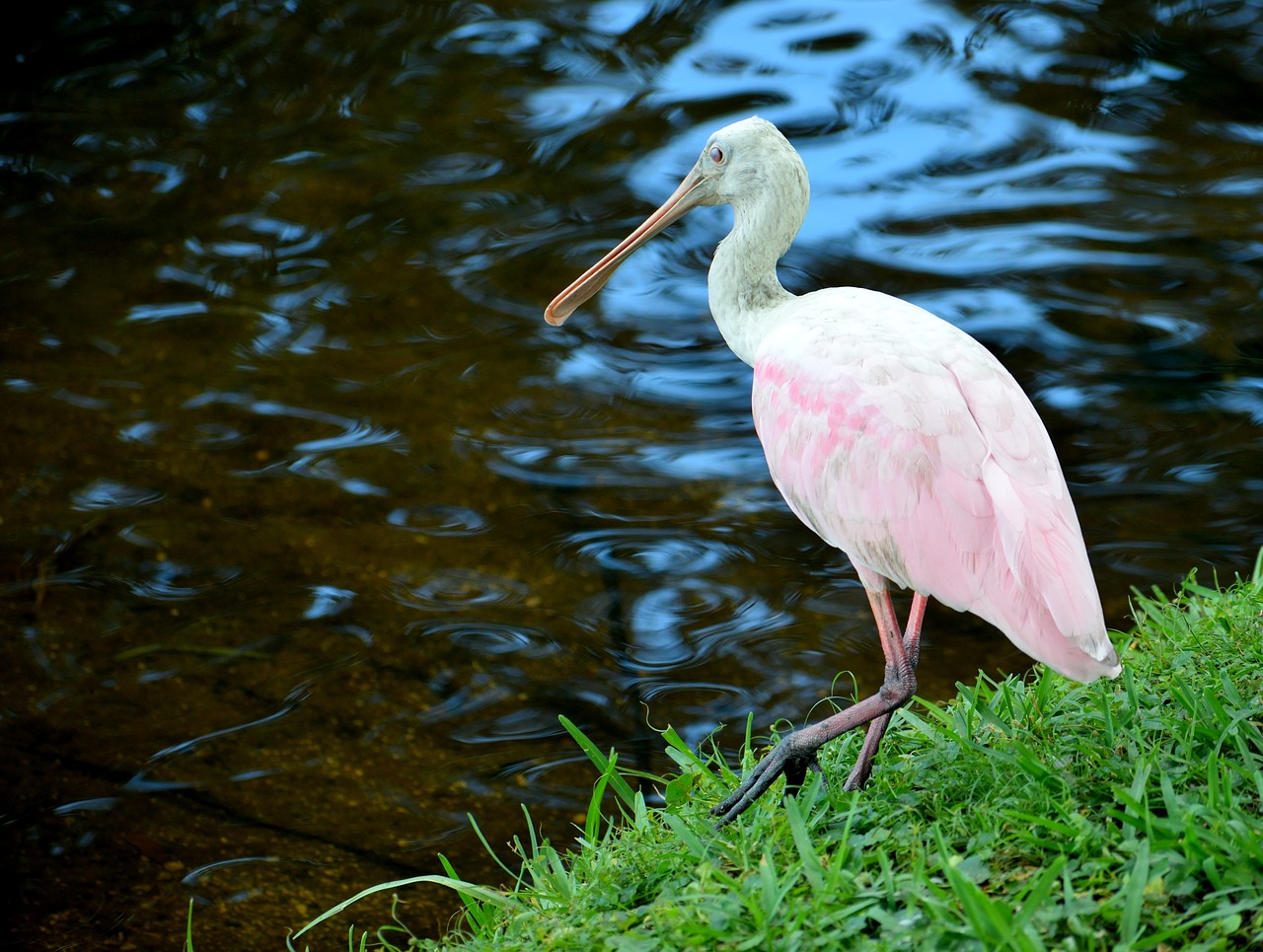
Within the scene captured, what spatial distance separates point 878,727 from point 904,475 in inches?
27.1

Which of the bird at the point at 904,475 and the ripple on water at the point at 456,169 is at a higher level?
the bird at the point at 904,475

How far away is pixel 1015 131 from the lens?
907 cm

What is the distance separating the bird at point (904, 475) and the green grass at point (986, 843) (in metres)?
0.23

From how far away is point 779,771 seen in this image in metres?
3.61

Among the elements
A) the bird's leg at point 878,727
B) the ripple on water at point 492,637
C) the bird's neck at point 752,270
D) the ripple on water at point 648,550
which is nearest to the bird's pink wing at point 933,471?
the bird's leg at point 878,727

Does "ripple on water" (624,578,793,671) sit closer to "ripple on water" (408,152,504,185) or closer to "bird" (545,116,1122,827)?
"bird" (545,116,1122,827)

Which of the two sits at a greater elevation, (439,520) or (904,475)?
(904,475)

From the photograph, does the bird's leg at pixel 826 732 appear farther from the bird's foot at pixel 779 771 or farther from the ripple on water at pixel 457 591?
the ripple on water at pixel 457 591

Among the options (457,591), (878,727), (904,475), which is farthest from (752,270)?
(457,591)

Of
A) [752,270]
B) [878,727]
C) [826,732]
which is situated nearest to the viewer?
[826,732]

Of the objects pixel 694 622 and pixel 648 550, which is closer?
pixel 694 622

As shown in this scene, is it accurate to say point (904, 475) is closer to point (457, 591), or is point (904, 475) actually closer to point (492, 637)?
point (492, 637)

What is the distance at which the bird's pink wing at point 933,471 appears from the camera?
324 cm

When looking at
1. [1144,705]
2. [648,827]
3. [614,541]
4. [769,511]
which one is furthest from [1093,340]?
[648,827]
